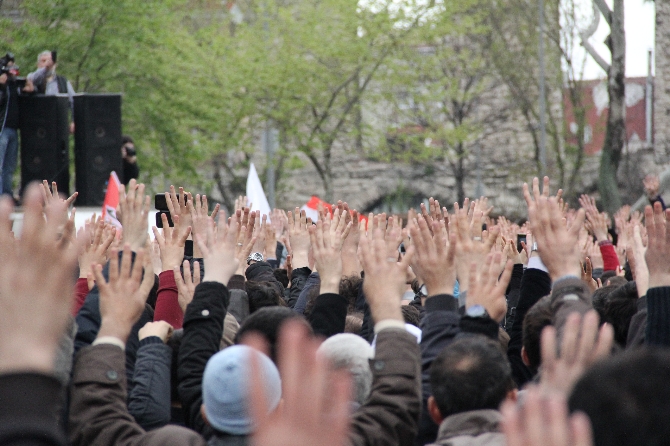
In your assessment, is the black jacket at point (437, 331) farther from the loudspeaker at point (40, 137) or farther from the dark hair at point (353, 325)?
the loudspeaker at point (40, 137)

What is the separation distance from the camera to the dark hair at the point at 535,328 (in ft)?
11.9

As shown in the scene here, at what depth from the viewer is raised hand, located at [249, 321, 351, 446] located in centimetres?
167

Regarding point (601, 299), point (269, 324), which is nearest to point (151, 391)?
point (269, 324)

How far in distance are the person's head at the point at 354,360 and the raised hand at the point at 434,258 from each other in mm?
460

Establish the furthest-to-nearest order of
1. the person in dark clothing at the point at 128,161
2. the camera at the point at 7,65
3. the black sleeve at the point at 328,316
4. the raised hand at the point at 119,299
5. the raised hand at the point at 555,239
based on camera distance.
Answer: the person in dark clothing at the point at 128,161
the camera at the point at 7,65
the black sleeve at the point at 328,316
the raised hand at the point at 555,239
the raised hand at the point at 119,299

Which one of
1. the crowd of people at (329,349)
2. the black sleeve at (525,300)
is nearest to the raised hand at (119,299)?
the crowd of people at (329,349)

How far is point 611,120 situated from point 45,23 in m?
12.4

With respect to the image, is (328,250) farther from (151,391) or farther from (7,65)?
(7,65)

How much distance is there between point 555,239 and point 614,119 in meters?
17.6

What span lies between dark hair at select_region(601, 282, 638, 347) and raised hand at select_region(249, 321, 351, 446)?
2.95m

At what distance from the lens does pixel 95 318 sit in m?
3.61

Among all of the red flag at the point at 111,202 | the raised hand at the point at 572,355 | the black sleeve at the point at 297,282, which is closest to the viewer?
the raised hand at the point at 572,355

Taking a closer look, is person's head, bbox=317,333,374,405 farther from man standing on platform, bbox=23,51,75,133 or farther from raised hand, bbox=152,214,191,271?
man standing on platform, bbox=23,51,75,133

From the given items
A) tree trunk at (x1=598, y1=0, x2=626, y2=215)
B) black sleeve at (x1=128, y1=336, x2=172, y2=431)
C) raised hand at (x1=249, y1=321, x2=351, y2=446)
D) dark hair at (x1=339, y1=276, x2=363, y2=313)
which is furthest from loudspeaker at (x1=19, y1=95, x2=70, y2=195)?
tree trunk at (x1=598, y1=0, x2=626, y2=215)
